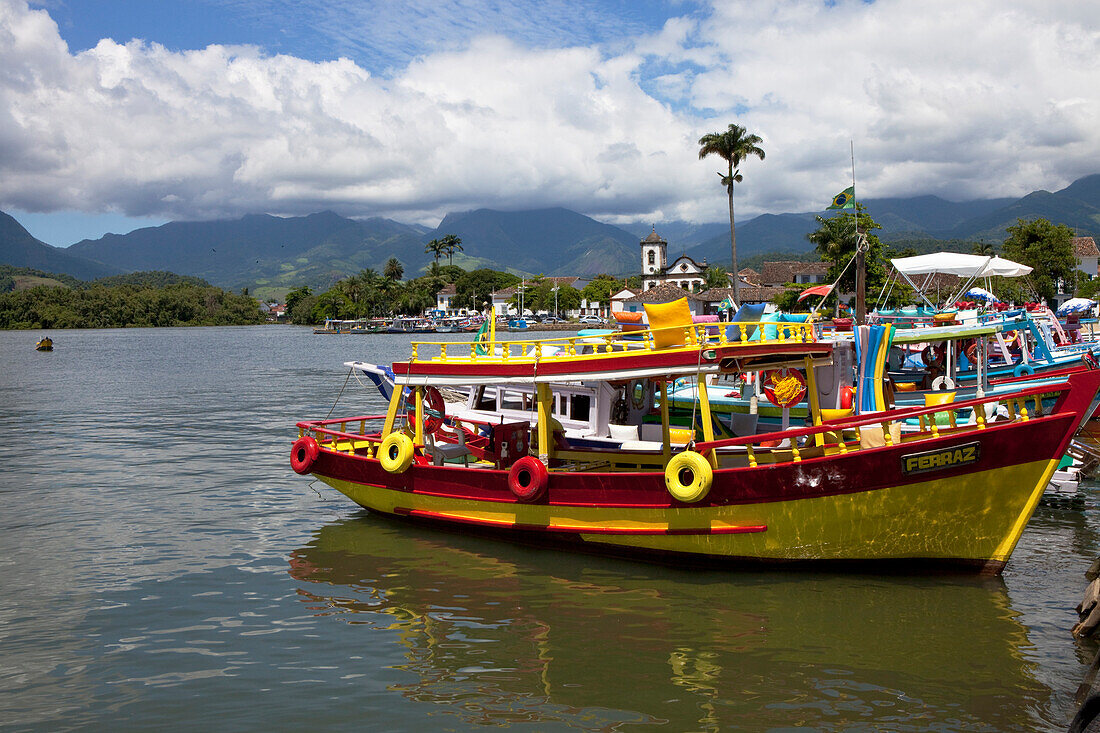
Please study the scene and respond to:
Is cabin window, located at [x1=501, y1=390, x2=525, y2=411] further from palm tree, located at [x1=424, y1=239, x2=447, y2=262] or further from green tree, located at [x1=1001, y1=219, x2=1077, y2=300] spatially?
palm tree, located at [x1=424, y1=239, x2=447, y2=262]

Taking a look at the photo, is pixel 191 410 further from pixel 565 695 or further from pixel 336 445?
pixel 565 695

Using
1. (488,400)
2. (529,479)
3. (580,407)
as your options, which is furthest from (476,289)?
(529,479)

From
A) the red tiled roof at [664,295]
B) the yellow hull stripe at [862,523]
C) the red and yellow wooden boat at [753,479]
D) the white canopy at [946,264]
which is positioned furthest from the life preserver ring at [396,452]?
the red tiled roof at [664,295]

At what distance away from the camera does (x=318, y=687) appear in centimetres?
863

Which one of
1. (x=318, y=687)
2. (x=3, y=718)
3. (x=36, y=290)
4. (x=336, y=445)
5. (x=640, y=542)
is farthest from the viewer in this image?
(x=36, y=290)

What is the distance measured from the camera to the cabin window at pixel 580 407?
15469 mm

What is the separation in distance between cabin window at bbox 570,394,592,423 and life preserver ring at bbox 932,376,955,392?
33.5ft

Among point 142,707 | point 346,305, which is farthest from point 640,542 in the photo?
point 346,305

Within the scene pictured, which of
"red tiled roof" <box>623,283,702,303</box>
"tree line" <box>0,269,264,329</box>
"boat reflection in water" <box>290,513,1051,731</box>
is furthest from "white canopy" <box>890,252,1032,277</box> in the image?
"tree line" <box>0,269,264,329</box>

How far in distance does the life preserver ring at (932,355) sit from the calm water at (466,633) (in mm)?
9718

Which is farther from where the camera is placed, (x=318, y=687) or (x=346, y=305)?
(x=346, y=305)

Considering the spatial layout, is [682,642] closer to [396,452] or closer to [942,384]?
[396,452]

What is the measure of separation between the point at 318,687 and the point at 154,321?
6697 inches

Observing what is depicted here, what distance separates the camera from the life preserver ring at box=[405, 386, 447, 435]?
47.9 ft
